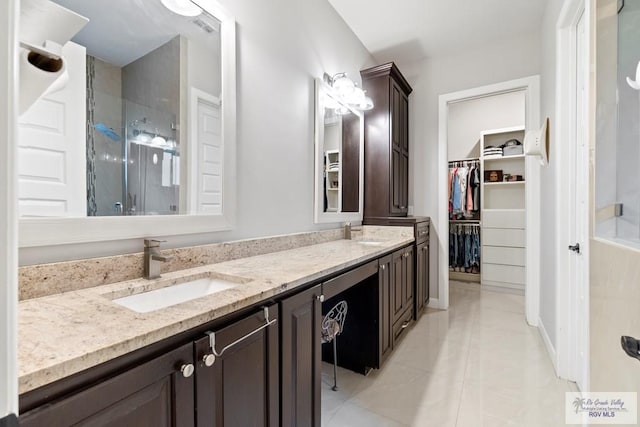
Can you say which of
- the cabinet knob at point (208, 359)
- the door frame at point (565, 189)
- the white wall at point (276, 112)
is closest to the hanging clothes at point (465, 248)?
the door frame at point (565, 189)

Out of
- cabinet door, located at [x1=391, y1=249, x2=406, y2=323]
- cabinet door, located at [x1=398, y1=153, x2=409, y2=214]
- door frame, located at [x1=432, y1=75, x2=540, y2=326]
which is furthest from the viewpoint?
cabinet door, located at [x1=398, y1=153, x2=409, y2=214]

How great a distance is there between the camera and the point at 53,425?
51 centimetres

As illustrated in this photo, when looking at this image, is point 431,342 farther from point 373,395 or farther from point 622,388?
point 622,388

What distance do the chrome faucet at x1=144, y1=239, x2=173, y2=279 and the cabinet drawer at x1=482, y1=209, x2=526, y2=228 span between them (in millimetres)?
4185

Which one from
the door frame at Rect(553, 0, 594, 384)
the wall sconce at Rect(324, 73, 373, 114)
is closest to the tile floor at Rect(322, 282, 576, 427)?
the door frame at Rect(553, 0, 594, 384)

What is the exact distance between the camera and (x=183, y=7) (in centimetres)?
131

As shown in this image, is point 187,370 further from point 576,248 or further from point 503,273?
point 503,273

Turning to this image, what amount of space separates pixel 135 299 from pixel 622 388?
1.55 m

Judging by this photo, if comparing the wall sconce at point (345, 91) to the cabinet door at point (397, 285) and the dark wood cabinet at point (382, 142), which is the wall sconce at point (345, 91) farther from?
the cabinet door at point (397, 285)

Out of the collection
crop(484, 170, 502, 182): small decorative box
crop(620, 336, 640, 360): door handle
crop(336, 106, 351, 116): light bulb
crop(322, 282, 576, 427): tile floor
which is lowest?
crop(322, 282, 576, 427): tile floor

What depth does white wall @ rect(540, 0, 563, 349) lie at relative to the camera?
2.04m

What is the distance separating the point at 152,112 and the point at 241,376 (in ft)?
3.44

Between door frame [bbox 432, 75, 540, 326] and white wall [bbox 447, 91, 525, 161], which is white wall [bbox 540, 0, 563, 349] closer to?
door frame [bbox 432, 75, 540, 326]

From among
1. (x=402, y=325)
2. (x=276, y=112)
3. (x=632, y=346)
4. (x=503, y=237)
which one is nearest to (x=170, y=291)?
(x=276, y=112)
